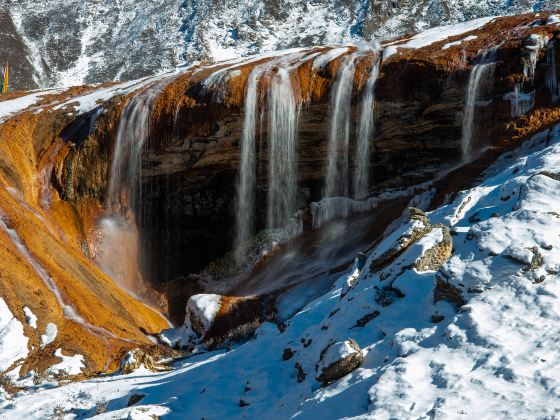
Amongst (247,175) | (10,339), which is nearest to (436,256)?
(10,339)

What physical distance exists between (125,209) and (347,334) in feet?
55.8

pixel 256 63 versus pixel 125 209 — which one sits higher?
pixel 256 63

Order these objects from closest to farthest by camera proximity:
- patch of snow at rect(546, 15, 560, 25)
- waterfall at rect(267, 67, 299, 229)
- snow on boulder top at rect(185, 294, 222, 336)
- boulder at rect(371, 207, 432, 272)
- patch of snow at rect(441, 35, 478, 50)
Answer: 1. boulder at rect(371, 207, 432, 272)
2. snow on boulder top at rect(185, 294, 222, 336)
3. patch of snow at rect(546, 15, 560, 25)
4. patch of snow at rect(441, 35, 478, 50)
5. waterfall at rect(267, 67, 299, 229)

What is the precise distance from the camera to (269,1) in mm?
71312

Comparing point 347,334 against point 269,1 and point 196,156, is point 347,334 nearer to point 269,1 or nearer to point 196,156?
point 196,156

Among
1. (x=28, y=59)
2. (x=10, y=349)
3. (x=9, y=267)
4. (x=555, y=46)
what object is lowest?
(x=10, y=349)

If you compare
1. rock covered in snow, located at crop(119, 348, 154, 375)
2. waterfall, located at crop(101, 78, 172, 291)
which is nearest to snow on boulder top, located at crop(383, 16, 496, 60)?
waterfall, located at crop(101, 78, 172, 291)

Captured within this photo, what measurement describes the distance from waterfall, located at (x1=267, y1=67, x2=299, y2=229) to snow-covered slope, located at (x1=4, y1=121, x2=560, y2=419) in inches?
419

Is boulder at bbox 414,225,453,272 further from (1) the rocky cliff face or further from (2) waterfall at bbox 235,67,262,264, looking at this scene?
(2) waterfall at bbox 235,67,262,264

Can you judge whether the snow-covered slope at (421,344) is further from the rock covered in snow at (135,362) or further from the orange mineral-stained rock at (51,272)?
the orange mineral-stained rock at (51,272)

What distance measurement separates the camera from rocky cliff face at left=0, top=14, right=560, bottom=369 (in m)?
18.0

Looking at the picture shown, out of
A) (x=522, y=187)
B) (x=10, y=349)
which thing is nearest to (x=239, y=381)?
(x=522, y=187)

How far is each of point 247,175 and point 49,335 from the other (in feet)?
33.6

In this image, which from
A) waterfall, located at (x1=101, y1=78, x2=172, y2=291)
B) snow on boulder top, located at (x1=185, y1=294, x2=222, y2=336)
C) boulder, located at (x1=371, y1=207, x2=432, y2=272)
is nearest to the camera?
boulder, located at (x1=371, y1=207, x2=432, y2=272)
